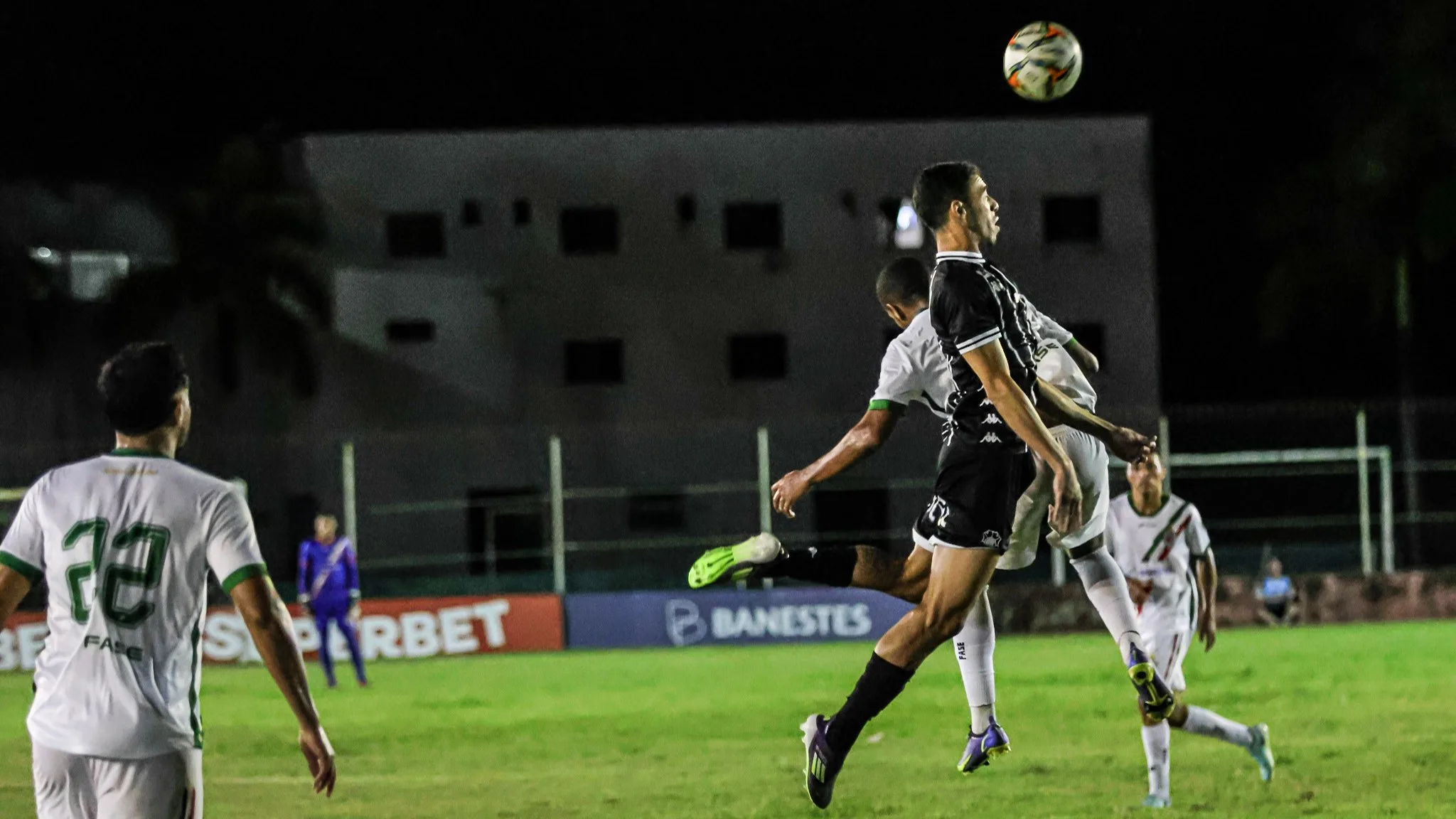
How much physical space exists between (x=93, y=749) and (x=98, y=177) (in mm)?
41478

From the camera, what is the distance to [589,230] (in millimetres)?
42344

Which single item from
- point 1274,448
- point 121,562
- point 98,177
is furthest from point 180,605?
point 98,177

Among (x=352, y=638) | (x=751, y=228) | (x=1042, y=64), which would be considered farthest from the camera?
(x=751, y=228)

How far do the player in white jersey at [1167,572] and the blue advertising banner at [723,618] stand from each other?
47.7ft

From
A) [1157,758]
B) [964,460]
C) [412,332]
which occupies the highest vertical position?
[412,332]

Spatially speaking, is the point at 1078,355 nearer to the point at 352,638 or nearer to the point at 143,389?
the point at 143,389

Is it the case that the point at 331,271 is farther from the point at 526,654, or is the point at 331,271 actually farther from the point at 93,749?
the point at 93,749

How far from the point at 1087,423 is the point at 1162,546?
14.0 ft

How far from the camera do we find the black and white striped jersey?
7355mm

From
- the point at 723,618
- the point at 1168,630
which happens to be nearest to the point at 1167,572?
the point at 1168,630

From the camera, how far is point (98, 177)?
43844 millimetres

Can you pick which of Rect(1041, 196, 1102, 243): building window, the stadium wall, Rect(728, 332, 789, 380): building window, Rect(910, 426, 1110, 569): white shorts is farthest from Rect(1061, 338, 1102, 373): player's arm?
Rect(1041, 196, 1102, 243): building window

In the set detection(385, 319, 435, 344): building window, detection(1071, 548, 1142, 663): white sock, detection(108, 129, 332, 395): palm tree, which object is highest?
detection(108, 129, 332, 395): palm tree

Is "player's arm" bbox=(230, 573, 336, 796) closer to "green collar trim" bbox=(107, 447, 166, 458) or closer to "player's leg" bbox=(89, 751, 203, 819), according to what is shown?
"player's leg" bbox=(89, 751, 203, 819)
